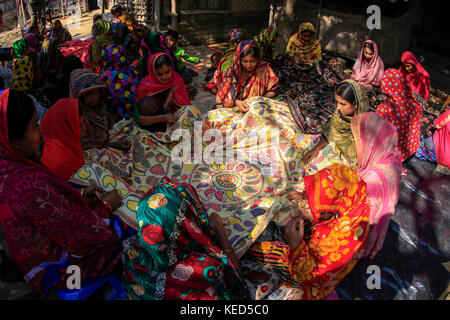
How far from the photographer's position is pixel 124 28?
21.7 feet

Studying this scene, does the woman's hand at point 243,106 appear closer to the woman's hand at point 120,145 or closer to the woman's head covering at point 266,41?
the woman's hand at point 120,145

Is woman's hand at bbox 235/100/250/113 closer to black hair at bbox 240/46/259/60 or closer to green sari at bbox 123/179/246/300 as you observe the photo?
black hair at bbox 240/46/259/60

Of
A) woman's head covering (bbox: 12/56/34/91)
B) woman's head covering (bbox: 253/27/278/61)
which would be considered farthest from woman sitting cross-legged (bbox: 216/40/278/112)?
woman's head covering (bbox: 12/56/34/91)

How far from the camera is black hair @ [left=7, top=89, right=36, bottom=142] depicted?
180cm

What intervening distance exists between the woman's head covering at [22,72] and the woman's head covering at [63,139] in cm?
209

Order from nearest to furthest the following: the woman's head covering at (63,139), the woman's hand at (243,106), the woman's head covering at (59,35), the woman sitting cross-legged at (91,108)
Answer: the woman's head covering at (63,139) < the woman sitting cross-legged at (91,108) < the woman's hand at (243,106) < the woman's head covering at (59,35)

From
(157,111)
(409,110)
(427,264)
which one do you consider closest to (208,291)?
(427,264)

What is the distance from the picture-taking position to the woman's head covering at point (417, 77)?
15.1 ft

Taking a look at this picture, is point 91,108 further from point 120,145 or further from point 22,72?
point 22,72

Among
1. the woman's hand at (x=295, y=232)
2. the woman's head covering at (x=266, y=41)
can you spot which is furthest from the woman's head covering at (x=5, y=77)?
the woman's head covering at (x=266, y=41)

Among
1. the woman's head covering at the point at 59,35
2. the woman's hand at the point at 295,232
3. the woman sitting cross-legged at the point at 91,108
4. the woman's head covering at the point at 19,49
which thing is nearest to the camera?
the woman's hand at the point at 295,232

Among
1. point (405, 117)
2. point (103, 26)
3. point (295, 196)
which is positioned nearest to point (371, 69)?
point (405, 117)

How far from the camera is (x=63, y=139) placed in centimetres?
282

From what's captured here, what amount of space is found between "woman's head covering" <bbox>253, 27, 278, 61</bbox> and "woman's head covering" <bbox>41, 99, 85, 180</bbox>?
4635mm
